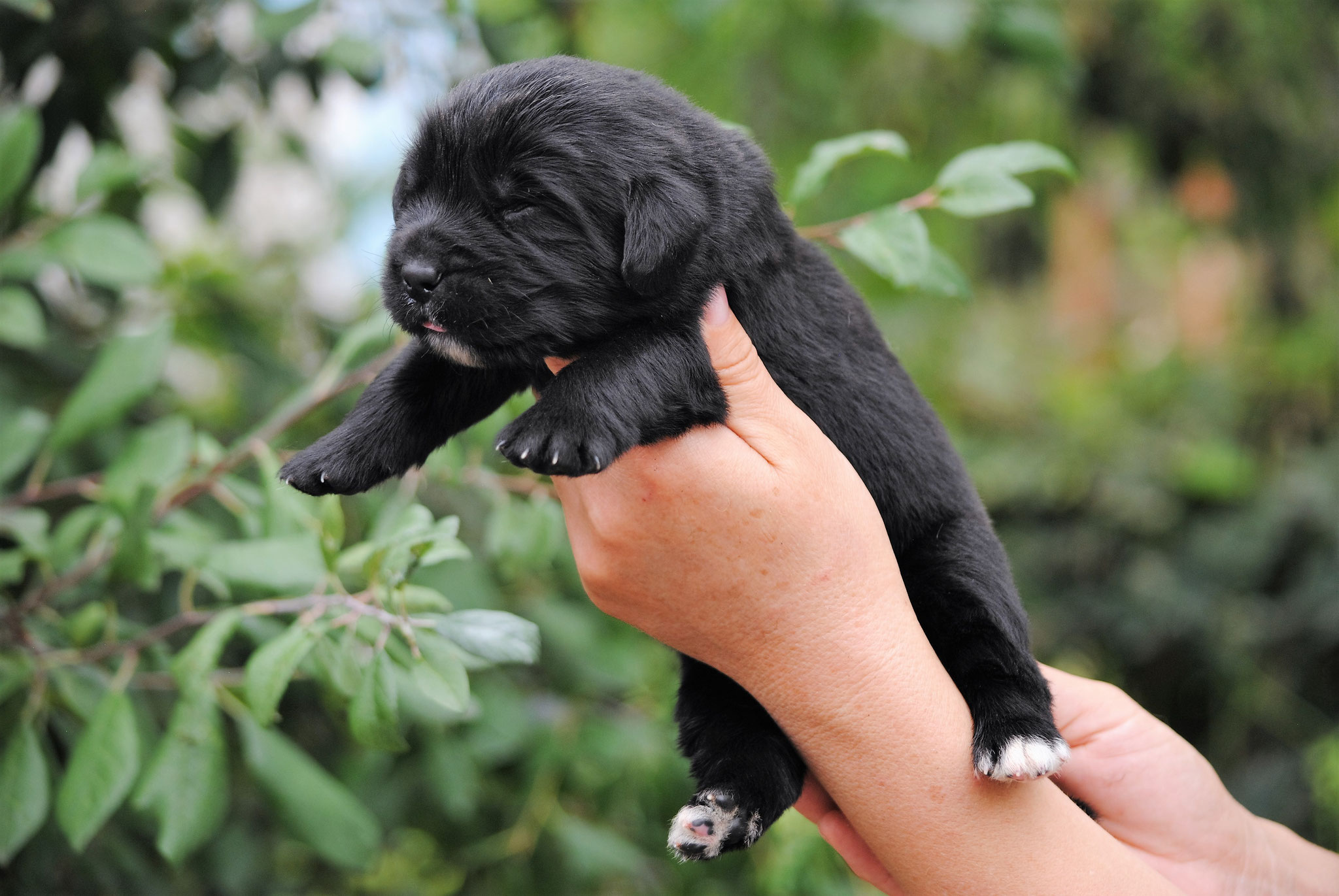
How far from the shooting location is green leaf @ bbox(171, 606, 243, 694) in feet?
6.81

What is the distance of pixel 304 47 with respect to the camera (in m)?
3.29

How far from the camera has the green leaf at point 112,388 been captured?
2.51 meters

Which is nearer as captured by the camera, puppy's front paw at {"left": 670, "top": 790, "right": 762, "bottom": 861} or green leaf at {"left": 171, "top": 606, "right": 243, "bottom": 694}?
puppy's front paw at {"left": 670, "top": 790, "right": 762, "bottom": 861}

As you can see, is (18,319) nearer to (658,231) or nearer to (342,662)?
(342,662)

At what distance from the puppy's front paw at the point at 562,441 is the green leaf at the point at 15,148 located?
1678mm

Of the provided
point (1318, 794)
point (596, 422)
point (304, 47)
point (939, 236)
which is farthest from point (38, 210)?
point (1318, 794)

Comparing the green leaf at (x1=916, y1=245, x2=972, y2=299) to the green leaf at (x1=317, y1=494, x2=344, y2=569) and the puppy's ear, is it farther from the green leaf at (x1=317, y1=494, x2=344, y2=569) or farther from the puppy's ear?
the green leaf at (x1=317, y1=494, x2=344, y2=569)

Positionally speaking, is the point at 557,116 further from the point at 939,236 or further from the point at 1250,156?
the point at 1250,156

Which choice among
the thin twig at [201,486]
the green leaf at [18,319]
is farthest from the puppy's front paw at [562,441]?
the green leaf at [18,319]

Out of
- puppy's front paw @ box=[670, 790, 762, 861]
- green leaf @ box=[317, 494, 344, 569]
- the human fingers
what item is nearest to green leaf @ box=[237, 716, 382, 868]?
green leaf @ box=[317, 494, 344, 569]

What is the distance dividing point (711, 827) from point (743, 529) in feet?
1.80

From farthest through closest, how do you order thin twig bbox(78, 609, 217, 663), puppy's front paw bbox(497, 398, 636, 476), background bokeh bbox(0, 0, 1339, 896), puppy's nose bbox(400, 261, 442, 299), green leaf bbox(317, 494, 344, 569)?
background bokeh bbox(0, 0, 1339, 896), thin twig bbox(78, 609, 217, 663), green leaf bbox(317, 494, 344, 569), puppy's nose bbox(400, 261, 442, 299), puppy's front paw bbox(497, 398, 636, 476)

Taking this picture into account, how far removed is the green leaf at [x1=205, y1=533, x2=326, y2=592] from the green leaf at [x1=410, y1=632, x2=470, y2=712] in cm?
53

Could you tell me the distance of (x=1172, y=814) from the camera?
2.32m
